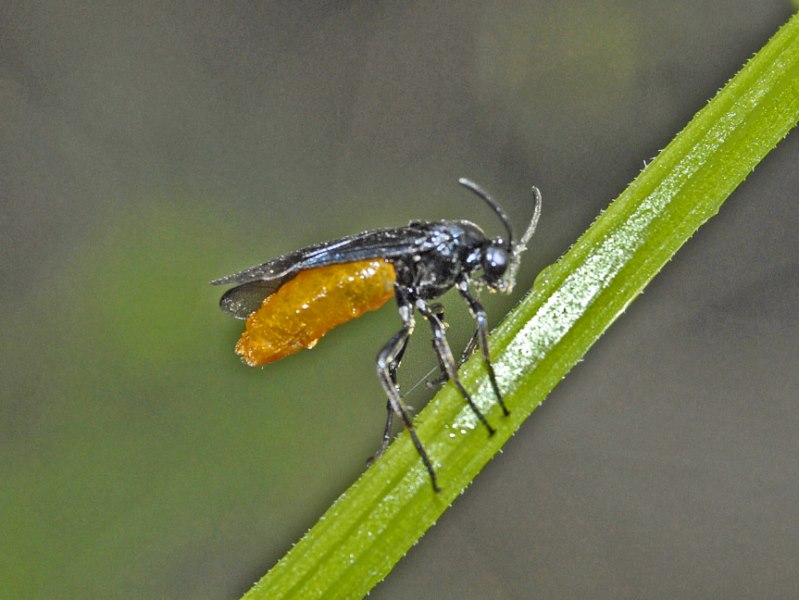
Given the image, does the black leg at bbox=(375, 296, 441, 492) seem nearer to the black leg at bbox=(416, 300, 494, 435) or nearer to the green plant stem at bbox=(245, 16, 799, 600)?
the black leg at bbox=(416, 300, 494, 435)

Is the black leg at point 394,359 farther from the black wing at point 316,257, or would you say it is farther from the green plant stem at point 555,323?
the green plant stem at point 555,323

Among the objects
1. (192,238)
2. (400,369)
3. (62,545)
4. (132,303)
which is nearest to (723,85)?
(400,369)

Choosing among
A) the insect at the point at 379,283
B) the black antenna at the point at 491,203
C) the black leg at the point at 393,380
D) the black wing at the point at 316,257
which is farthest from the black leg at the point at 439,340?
the black antenna at the point at 491,203

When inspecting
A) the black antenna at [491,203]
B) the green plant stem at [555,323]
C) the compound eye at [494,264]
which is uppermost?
the black antenna at [491,203]

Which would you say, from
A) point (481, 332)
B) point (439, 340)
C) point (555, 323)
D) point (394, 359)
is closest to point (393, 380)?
point (394, 359)

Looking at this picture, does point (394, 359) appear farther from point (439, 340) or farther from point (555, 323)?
point (555, 323)

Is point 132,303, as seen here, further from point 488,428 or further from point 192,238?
point 488,428
